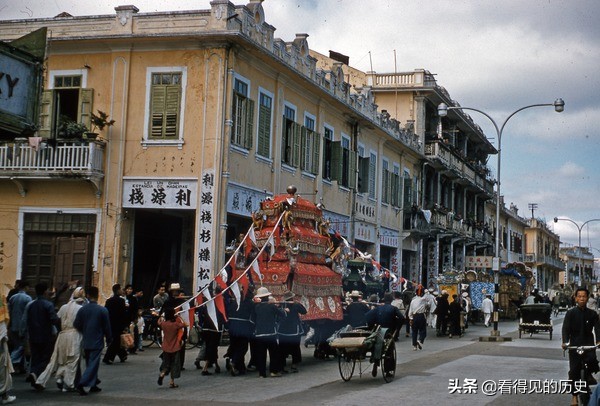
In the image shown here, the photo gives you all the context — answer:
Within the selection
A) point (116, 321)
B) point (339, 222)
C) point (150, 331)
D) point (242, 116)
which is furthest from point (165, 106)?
point (339, 222)

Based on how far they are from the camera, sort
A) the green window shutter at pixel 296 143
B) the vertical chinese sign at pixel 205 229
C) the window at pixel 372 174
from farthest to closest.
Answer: the window at pixel 372 174 < the green window shutter at pixel 296 143 < the vertical chinese sign at pixel 205 229

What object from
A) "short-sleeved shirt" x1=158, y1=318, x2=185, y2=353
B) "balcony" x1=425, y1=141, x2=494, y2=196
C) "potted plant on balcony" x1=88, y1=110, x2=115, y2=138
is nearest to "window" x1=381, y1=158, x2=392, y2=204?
"balcony" x1=425, y1=141, x2=494, y2=196

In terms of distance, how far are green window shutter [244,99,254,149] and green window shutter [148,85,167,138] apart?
8.31ft

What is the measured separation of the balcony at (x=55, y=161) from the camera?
2341 cm

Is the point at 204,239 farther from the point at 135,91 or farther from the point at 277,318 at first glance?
the point at 277,318

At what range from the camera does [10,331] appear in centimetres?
1548

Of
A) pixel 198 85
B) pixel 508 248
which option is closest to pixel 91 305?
pixel 198 85

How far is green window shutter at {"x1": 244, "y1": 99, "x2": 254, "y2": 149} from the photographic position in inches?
971

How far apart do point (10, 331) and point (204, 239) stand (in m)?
8.15

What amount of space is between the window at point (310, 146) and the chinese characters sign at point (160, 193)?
258 inches

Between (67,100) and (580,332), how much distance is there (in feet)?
59.1

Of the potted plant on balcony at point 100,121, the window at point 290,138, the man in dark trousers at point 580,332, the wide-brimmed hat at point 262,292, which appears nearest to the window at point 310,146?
the window at point 290,138

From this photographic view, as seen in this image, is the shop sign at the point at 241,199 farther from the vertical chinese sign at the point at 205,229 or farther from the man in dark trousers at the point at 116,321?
the man in dark trousers at the point at 116,321

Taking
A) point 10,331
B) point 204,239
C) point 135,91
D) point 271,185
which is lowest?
point 10,331
